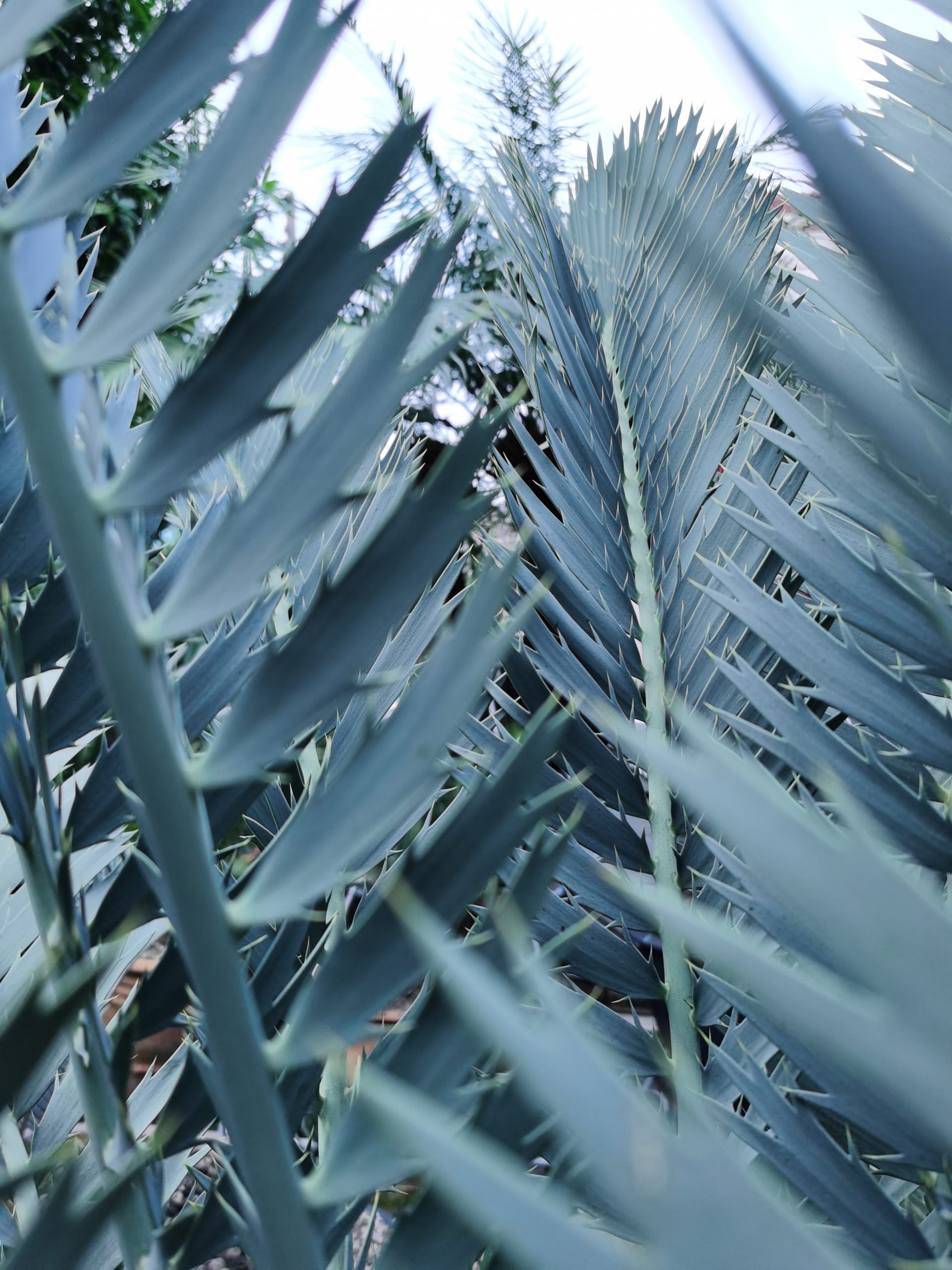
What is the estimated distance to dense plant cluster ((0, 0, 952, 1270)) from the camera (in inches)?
3.9

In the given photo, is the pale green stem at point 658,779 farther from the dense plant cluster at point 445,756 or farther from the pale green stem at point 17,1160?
the pale green stem at point 17,1160

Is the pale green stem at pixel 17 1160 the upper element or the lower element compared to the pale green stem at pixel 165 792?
lower

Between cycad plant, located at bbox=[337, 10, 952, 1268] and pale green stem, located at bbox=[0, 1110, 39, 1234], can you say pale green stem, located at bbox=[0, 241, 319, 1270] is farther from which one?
pale green stem, located at bbox=[0, 1110, 39, 1234]

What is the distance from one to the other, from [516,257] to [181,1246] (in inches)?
18.6

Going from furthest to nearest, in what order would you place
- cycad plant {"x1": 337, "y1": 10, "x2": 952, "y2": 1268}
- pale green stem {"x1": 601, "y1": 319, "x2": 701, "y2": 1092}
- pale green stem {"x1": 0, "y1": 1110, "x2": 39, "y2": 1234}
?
pale green stem {"x1": 601, "y1": 319, "x2": 701, "y2": 1092} → pale green stem {"x1": 0, "y1": 1110, "x2": 39, "y2": 1234} → cycad plant {"x1": 337, "y1": 10, "x2": 952, "y2": 1268}

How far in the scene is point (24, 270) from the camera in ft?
0.83

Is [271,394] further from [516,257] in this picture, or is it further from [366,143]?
[366,143]

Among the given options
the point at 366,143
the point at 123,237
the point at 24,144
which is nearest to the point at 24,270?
the point at 24,144

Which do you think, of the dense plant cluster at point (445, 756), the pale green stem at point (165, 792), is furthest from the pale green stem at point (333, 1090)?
the pale green stem at point (165, 792)

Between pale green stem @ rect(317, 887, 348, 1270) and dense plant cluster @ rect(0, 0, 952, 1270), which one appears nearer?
dense plant cluster @ rect(0, 0, 952, 1270)

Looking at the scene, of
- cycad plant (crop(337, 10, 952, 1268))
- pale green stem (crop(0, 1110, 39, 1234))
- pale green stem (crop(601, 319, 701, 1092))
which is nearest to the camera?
cycad plant (crop(337, 10, 952, 1268))

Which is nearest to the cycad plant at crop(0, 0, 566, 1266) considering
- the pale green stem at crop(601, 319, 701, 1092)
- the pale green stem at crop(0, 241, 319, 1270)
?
the pale green stem at crop(0, 241, 319, 1270)

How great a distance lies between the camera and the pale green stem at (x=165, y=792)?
0.60 ft

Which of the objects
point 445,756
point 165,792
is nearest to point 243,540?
point 165,792
